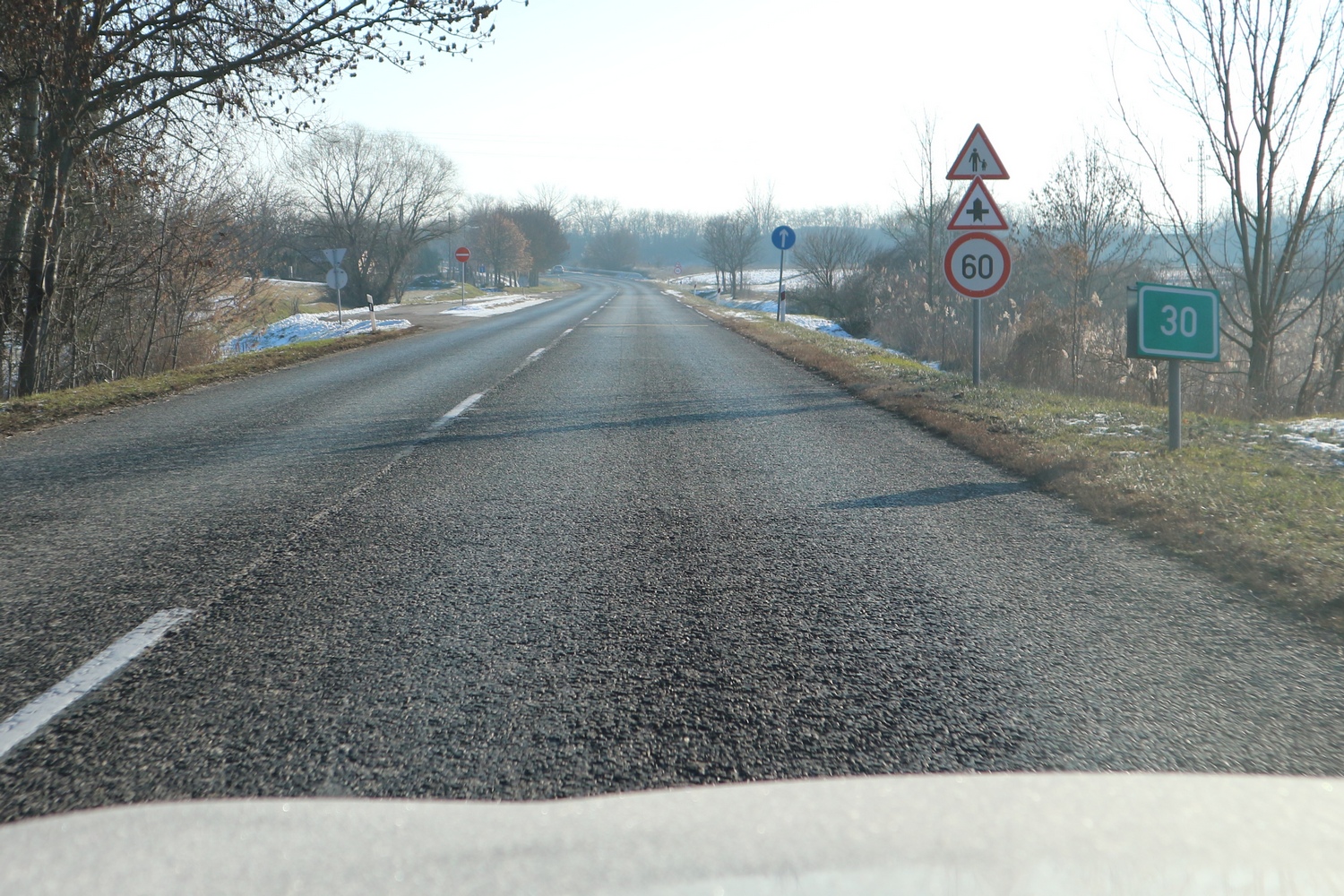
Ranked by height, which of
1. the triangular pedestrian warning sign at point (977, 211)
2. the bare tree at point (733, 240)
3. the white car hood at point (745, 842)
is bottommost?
the white car hood at point (745, 842)

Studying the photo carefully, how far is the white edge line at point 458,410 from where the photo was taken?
8875 mm

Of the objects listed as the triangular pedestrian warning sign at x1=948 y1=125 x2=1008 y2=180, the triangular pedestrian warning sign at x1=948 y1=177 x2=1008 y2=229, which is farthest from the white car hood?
the triangular pedestrian warning sign at x1=948 y1=125 x2=1008 y2=180

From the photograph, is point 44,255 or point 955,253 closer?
point 955,253

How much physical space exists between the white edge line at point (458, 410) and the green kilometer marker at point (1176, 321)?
598cm

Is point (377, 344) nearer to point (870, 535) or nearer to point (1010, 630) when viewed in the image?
point (870, 535)

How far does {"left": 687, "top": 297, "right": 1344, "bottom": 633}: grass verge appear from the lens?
441 cm

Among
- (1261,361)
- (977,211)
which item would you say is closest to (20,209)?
(977,211)

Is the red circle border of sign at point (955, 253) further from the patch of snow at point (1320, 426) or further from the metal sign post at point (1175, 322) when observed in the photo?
the metal sign post at point (1175, 322)

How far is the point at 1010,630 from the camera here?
352 cm

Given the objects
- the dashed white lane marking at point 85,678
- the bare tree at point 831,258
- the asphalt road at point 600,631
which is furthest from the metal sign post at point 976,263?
the bare tree at point 831,258

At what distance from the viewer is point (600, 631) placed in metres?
3.50

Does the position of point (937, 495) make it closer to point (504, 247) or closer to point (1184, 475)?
point (1184, 475)

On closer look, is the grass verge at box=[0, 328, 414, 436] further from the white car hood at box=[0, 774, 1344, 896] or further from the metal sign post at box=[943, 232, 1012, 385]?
the metal sign post at box=[943, 232, 1012, 385]

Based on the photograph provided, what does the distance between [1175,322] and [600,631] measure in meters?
5.52
